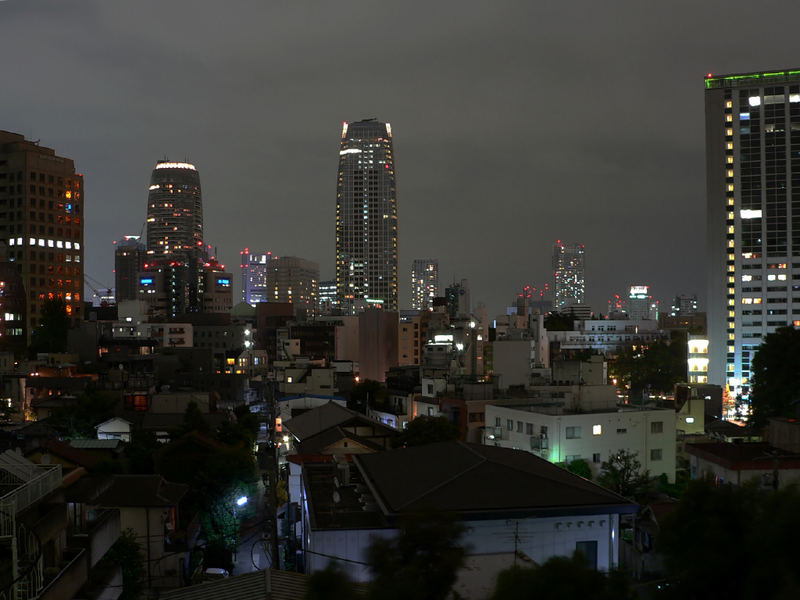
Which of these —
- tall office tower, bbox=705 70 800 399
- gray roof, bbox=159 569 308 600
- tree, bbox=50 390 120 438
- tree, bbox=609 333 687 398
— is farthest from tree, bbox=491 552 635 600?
tall office tower, bbox=705 70 800 399

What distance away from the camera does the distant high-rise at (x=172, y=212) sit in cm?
16850

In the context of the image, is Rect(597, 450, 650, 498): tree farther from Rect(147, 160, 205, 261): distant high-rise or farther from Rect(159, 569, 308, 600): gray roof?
Rect(147, 160, 205, 261): distant high-rise

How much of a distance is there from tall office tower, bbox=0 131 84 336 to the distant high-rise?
99.7 m

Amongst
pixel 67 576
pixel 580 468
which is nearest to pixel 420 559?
pixel 67 576

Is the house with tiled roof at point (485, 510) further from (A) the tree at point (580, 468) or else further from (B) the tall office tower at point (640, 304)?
(B) the tall office tower at point (640, 304)

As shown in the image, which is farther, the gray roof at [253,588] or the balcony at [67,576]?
the gray roof at [253,588]

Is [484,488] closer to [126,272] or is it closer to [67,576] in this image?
[67,576]

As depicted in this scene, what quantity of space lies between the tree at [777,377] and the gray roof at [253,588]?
23.2 m

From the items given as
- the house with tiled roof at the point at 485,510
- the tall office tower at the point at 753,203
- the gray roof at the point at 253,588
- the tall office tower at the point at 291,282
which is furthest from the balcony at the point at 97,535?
the tall office tower at the point at 291,282

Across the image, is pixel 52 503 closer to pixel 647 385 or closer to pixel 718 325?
pixel 647 385

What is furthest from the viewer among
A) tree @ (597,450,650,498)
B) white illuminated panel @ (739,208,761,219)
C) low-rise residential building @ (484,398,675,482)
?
white illuminated panel @ (739,208,761,219)

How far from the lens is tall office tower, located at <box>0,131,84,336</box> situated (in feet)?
214

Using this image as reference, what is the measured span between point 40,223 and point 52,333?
1752cm

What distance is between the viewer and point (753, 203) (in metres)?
62.8
